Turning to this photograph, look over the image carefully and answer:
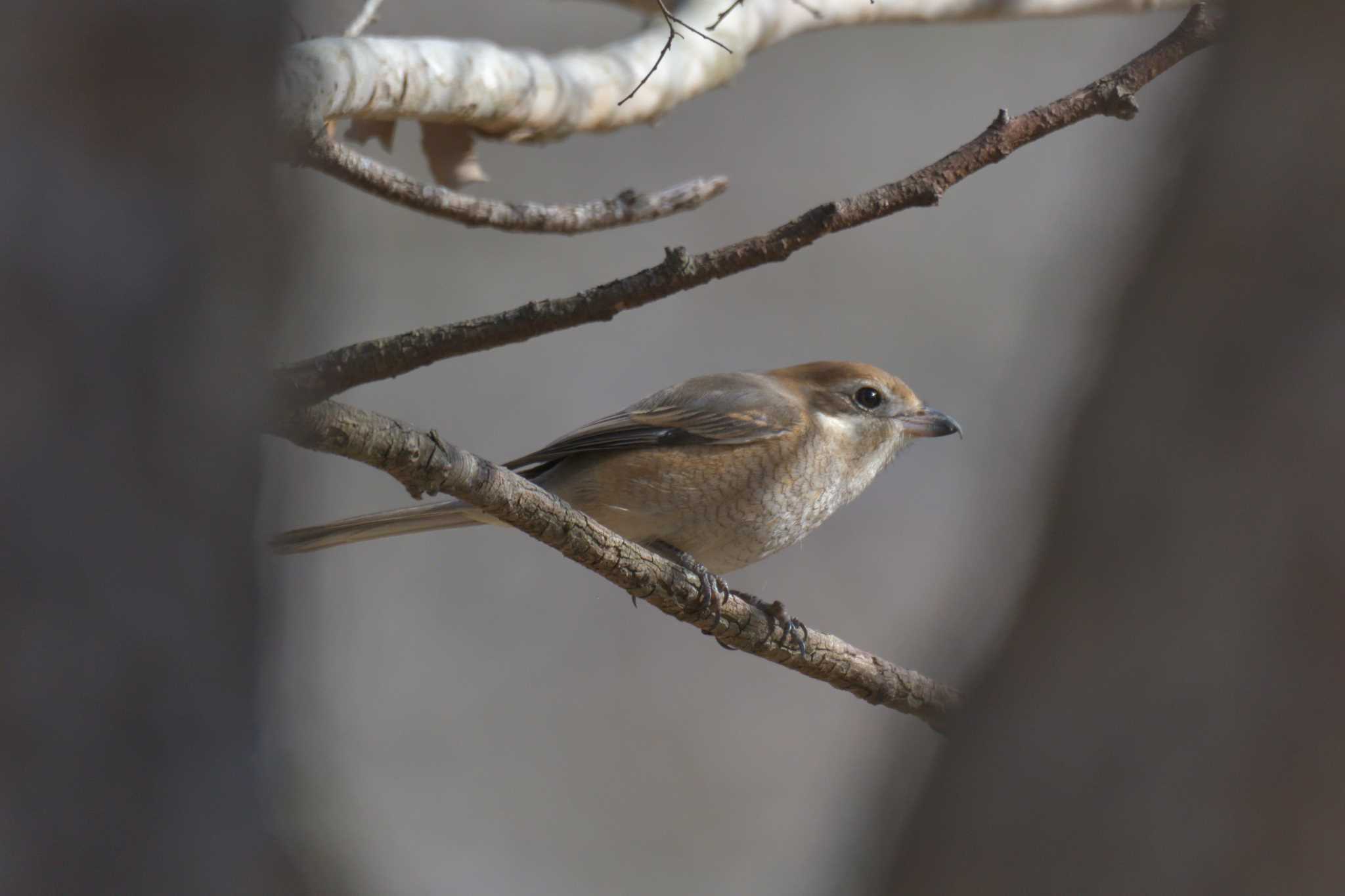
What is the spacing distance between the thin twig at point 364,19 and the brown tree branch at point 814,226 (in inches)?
55.8

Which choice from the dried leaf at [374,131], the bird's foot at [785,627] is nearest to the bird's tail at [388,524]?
the bird's foot at [785,627]

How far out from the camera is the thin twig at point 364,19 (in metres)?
4.17

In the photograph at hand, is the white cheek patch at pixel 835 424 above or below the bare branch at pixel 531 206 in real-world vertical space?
below

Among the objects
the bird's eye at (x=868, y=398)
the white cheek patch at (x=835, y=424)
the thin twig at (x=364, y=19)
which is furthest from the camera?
the bird's eye at (x=868, y=398)

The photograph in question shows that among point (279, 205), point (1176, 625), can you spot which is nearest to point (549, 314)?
point (279, 205)

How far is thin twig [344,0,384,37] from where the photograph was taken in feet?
13.7

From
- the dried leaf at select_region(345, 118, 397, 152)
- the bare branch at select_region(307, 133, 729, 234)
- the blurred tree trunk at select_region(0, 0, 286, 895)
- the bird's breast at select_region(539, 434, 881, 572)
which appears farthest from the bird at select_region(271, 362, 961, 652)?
the blurred tree trunk at select_region(0, 0, 286, 895)

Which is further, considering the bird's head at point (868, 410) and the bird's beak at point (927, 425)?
the bird's beak at point (927, 425)

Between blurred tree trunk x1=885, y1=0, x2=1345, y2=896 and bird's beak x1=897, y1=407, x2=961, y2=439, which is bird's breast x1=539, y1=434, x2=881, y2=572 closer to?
bird's beak x1=897, y1=407, x2=961, y2=439

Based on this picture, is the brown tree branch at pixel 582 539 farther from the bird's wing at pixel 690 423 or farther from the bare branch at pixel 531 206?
the bare branch at pixel 531 206

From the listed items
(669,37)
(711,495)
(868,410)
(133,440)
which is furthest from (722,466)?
(133,440)

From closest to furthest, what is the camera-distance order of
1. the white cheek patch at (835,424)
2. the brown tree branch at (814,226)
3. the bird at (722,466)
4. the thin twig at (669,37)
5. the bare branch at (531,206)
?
the brown tree branch at (814,226), the thin twig at (669,37), the bare branch at (531,206), the bird at (722,466), the white cheek patch at (835,424)

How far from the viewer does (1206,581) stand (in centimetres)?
128

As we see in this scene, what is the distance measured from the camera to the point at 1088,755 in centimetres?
126
